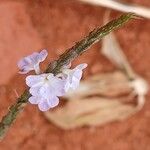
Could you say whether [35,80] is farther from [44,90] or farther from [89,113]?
[89,113]

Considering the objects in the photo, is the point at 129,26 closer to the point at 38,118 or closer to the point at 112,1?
the point at 112,1

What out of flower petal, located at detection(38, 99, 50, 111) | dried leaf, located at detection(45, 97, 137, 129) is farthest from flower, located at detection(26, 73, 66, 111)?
dried leaf, located at detection(45, 97, 137, 129)

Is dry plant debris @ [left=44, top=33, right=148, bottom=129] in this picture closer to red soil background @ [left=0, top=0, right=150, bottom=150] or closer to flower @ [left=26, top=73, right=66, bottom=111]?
red soil background @ [left=0, top=0, right=150, bottom=150]

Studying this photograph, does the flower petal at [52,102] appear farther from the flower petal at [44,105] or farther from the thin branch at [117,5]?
the thin branch at [117,5]

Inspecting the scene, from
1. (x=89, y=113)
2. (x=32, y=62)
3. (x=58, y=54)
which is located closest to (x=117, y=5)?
(x=58, y=54)

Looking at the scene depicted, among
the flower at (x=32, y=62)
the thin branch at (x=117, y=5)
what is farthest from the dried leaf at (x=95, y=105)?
the flower at (x=32, y=62)

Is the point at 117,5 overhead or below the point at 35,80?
below
